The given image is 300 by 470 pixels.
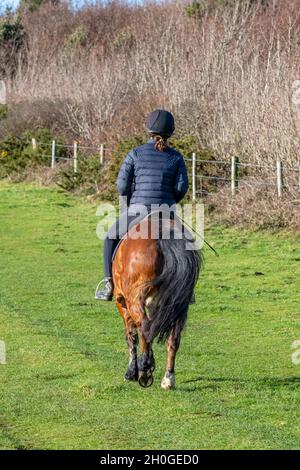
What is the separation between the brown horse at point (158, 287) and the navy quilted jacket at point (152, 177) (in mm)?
402

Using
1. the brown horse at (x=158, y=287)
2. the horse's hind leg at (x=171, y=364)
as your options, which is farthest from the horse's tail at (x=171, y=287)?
the horse's hind leg at (x=171, y=364)

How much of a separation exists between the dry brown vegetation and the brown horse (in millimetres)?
14482

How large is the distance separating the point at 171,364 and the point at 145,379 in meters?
0.42

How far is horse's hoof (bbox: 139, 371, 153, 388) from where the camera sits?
33.7ft

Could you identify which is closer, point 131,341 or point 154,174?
point 154,174

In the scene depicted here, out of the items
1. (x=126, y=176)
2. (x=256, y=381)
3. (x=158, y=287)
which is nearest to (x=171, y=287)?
(x=158, y=287)

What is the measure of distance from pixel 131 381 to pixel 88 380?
0.42 m

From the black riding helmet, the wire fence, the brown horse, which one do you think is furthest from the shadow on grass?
the wire fence

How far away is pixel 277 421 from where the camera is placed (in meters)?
9.29

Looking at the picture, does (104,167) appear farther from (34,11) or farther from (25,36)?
(34,11)

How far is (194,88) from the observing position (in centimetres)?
3045

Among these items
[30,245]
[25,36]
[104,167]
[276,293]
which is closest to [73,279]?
[276,293]

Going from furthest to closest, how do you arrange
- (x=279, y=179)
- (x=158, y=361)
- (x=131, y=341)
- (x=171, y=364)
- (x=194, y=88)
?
1. (x=194, y=88)
2. (x=279, y=179)
3. (x=158, y=361)
4. (x=131, y=341)
5. (x=171, y=364)

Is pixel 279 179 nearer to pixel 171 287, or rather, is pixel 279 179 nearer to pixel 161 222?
pixel 161 222
